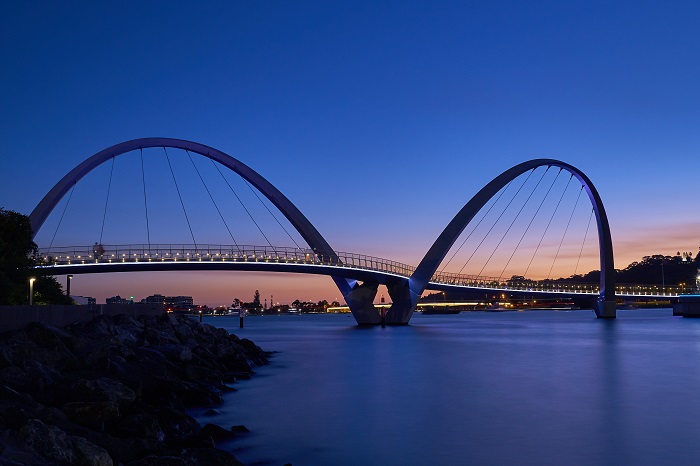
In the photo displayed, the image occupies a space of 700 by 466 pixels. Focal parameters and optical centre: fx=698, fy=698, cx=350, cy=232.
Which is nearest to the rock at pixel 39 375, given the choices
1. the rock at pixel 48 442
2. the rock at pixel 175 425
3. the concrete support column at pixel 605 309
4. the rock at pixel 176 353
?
the rock at pixel 175 425

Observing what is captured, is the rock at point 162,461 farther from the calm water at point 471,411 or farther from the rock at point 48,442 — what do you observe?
the calm water at point 471,411

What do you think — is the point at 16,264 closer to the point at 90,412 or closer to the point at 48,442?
the point at 90,412

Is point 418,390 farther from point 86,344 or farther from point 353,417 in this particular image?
point 86,344

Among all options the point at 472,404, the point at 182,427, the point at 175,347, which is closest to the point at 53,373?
the point at 182,427

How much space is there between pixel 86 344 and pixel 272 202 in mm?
42852

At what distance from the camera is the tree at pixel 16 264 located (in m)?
25.2

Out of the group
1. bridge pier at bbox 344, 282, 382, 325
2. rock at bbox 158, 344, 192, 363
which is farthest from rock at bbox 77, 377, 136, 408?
bridge pier at bbox 344, 282, 382, 325

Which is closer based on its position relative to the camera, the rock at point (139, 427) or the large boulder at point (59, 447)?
the large boulder at point (59, 447)

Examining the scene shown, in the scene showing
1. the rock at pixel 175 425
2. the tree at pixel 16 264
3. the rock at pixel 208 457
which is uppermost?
the tree at pixel 16 264

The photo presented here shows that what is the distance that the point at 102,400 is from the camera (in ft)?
40.8

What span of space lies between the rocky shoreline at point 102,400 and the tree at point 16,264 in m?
4.37

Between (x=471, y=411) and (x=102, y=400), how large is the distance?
27.9 ft

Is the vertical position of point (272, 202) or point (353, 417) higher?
point (272, 202)

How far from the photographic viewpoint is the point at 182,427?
492 inches
